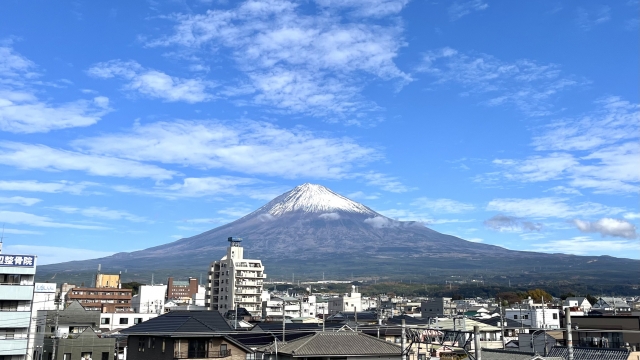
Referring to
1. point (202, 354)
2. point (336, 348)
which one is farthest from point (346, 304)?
point (202, 354)

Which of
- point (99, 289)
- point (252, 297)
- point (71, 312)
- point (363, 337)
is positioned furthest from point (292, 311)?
point (363, 337)

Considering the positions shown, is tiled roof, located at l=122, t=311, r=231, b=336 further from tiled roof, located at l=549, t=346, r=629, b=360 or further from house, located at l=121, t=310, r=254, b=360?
tiled roof, located at l=549, t=346, r=629, b=360

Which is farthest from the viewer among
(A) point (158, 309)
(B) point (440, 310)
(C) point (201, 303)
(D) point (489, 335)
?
(C) point (201, 303)

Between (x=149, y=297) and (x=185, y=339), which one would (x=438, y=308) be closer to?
(x=149, y=297)

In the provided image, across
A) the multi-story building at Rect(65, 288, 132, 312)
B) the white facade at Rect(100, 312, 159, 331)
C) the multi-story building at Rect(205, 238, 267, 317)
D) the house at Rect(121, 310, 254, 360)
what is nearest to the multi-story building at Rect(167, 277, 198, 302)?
the multi-story building at Rect(65, 288, 132, 312)

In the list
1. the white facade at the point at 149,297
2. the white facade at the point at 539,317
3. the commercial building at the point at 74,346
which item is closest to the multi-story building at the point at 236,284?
the white facade at the point at 149,297

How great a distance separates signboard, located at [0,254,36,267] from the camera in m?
34.3

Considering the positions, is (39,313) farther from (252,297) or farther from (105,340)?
(252,297)

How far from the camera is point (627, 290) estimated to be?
18075 centimetres

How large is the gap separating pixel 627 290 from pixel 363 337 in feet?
597

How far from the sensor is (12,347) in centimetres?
3312

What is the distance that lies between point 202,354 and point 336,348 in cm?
665

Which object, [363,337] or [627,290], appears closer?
[363,337]

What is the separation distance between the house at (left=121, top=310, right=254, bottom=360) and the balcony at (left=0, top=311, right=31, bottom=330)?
26.8 ft
